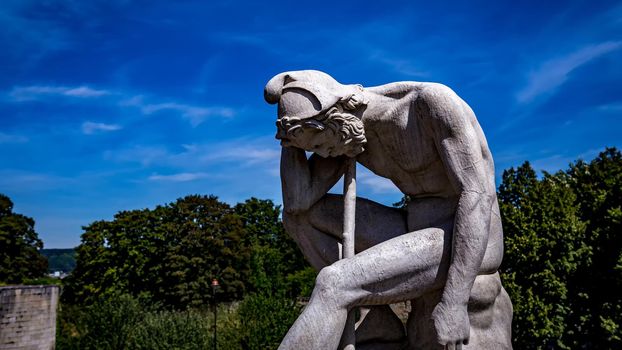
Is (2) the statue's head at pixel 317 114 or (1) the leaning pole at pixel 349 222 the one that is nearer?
(1) the leaning pole at pixel 349 222

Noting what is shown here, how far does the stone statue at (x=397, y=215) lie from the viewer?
3.29 m

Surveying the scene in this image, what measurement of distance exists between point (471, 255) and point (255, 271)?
38345 millimetres

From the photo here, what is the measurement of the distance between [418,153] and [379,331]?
3.82 feet

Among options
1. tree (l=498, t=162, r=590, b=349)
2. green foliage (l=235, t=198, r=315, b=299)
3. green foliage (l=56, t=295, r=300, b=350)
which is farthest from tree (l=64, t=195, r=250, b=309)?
tree (l=498, t=162, r=590, b=349)

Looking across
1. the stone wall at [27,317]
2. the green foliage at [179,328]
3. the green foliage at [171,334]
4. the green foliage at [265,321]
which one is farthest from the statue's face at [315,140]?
the green foliage at [171,334]

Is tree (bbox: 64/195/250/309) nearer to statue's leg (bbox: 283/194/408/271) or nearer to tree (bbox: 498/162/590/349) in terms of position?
tree (bbox: 498/162/590/349)

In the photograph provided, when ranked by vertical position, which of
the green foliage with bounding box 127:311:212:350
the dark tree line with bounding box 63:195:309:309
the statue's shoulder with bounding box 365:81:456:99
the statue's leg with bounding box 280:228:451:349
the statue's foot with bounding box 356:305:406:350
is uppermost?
the dark tree line with bounding box 63:195:309:309

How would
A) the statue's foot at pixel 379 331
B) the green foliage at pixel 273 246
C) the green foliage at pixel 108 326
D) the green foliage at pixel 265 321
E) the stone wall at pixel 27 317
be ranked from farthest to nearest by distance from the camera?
Result: the green foliage at pixel 273 246, the green foliage at pixel 108 326, the stone wall at pixel 27 317, the green foliage at pixel 265 321, the statue's foot at pixel 379 331

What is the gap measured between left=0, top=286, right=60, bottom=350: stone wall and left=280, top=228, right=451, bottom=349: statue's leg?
22.3 metres

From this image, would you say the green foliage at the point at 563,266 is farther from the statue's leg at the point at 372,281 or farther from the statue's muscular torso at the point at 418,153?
the statue's leg at the point at 372,281

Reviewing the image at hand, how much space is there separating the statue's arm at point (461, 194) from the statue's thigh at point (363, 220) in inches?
20.8

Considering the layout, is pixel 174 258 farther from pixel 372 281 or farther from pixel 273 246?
pixel 372 281

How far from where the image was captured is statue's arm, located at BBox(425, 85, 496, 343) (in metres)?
3.29

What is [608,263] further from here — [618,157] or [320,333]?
[320,333]
